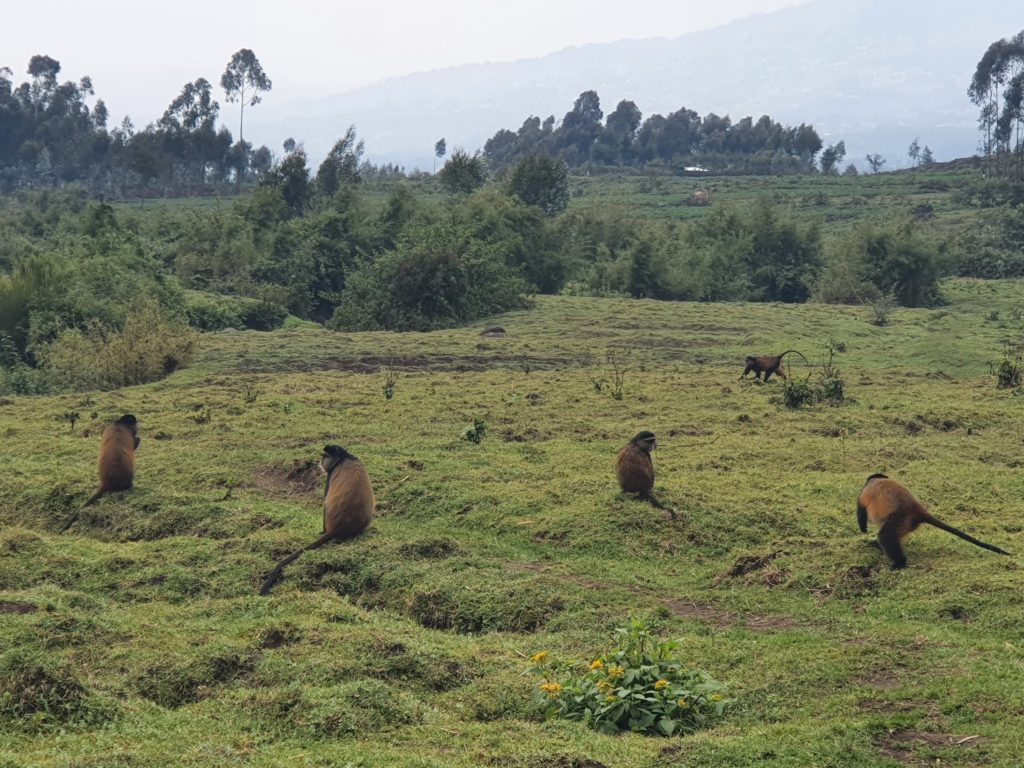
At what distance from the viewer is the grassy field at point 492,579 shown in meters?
6.36

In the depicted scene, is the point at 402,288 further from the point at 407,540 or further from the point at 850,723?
the point at 850,723

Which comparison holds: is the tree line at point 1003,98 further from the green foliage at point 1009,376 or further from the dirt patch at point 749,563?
the dirt patch at point 749,563

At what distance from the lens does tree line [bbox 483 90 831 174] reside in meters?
108

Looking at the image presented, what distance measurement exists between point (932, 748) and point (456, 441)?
11313mm

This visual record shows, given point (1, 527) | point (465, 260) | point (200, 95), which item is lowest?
point (1, 527)

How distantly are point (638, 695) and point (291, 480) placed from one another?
8.91m

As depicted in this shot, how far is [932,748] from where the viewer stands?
5.96 meters

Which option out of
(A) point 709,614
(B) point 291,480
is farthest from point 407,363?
(A) point 709,614

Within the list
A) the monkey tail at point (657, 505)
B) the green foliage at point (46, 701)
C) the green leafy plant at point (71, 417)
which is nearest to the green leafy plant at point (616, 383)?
the monkey tail at point (657, 505)

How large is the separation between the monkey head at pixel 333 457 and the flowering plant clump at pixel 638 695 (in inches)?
205

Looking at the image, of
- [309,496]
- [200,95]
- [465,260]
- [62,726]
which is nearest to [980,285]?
[465,260]

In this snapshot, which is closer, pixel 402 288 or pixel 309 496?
pixel 309 496

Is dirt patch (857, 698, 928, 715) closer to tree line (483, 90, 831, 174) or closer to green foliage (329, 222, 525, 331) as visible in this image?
green foliage (329, 222, 525, 331)

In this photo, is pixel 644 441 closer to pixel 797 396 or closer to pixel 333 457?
pixel 333 457
